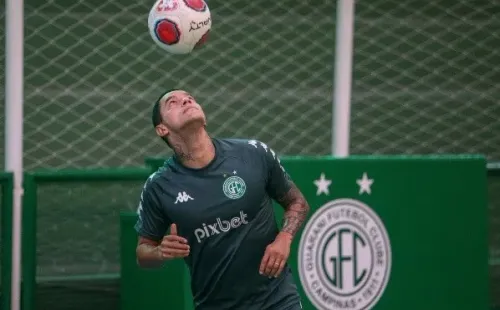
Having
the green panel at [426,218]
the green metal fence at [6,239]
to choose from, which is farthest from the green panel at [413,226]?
the green metal fence at [6,239]

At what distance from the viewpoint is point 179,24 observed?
4.38 m

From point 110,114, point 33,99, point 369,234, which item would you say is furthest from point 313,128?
point 369,234

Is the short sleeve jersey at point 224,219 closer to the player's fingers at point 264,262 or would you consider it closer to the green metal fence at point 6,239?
the player's fingers at point 264,262

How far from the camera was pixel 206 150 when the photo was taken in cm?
391

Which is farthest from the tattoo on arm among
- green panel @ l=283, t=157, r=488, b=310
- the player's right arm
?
green panel @ l=283, t=157, r=488, b=310

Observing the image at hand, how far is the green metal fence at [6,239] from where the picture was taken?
5285 mm

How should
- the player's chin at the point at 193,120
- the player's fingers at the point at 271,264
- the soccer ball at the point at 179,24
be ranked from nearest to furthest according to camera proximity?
the player's fingers at the point at 271,264
the player's chin at the point at 193,120
the soccer ball at the point at 179,24

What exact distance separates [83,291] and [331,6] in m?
3.41

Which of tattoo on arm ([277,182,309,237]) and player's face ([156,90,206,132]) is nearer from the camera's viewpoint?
player's face ([156,90,206,132])

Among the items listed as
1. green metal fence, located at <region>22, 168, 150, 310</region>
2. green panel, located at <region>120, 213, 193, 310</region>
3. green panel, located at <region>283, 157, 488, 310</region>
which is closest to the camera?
green panel, located at <region>120, 213, 193, 310</region>

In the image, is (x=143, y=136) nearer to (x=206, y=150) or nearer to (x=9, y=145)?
(x=9, y=145)

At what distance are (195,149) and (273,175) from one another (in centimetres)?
33

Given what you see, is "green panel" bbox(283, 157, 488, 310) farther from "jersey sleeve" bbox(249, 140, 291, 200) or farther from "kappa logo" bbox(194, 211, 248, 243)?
"kappa logo" bbox(194, 211, 248, 243)

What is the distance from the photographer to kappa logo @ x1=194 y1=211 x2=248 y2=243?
3852 mm
